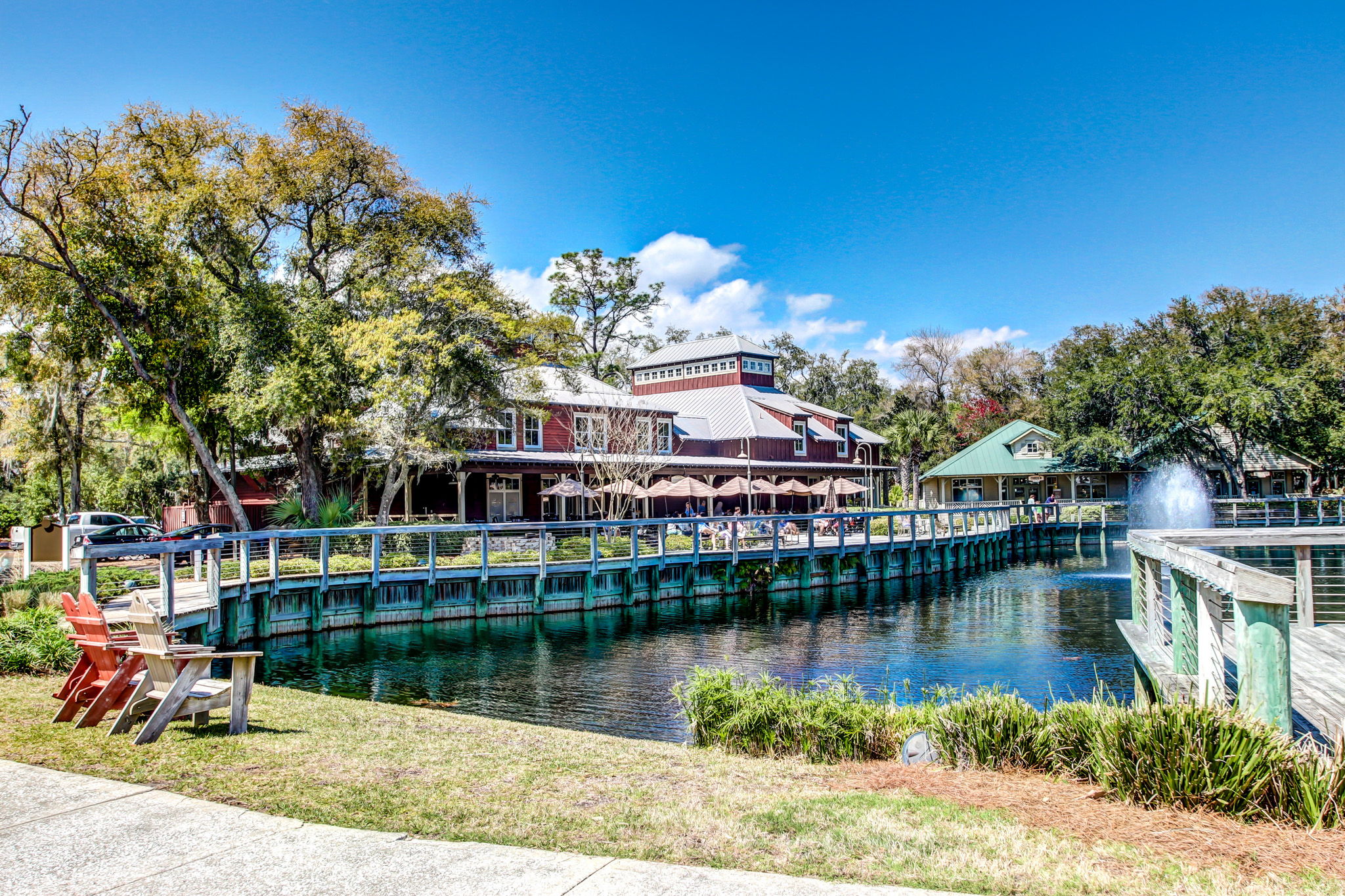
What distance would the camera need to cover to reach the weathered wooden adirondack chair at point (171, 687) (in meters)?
7.59

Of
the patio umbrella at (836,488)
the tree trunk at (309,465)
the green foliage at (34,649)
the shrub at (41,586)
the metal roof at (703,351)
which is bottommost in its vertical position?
the green foliage at (34,649)

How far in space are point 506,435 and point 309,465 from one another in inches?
352

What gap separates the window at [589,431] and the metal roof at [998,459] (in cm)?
2927

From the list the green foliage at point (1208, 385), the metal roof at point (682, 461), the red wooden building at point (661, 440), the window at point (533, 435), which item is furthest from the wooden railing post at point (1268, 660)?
the green foliage at point (1208, 385)

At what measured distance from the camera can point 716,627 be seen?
2431cm

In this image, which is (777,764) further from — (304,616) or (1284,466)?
(1284,466)

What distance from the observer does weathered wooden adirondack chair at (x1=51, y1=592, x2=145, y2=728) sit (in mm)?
8125

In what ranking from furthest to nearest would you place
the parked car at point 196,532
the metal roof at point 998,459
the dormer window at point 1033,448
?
1. the dormer window at point 1033,448
2. the metal roof at point 998,459
3. the parked car at point 196,532

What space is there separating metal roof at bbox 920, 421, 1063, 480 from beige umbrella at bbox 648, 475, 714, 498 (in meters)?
30.1

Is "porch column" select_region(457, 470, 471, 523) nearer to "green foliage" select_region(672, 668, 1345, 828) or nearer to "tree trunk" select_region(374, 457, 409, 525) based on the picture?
"tree trunk" select_region(374, 457, 409, 525)

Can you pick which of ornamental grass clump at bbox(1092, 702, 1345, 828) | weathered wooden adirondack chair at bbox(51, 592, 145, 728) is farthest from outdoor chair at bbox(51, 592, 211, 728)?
ornamental grass clump at bbox(1092, 702, 1345, 828)

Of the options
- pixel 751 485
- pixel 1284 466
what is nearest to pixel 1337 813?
pixel 751 485

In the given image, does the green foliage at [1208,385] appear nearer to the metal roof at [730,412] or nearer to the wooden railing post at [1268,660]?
the metal roof at [730,412]

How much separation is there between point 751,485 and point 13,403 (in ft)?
115
